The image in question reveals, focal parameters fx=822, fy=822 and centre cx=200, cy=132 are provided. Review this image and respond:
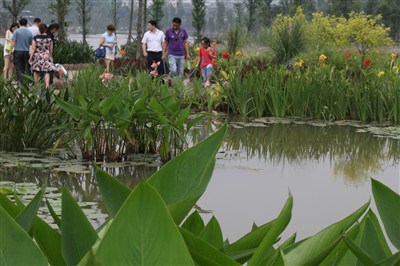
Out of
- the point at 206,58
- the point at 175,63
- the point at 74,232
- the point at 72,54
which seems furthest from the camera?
the point at 72,54

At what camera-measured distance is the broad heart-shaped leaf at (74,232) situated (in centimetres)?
112

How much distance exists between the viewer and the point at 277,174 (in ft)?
23.9

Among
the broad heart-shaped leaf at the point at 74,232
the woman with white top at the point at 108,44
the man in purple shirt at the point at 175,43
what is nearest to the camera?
the broad heart-shaped leaf at the point at 74,232

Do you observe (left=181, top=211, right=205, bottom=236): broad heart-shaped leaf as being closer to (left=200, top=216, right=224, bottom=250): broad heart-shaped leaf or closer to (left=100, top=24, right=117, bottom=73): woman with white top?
(left=200, top=216, right=224, bottom=250): broad heart-shaped leaf

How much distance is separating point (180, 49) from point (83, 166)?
7772mm

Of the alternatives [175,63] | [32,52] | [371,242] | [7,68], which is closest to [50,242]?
→ [371,242]

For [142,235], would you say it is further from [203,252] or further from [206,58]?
→ [206,58]

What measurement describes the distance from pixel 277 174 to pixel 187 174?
6.14 meters

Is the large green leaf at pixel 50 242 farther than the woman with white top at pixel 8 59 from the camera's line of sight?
No

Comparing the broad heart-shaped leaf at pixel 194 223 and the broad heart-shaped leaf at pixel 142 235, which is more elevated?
the broad heart-shaped leaf at pixel 142 235

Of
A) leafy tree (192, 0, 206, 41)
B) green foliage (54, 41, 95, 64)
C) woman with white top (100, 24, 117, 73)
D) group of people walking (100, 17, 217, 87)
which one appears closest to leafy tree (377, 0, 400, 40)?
leafy tree (192, 0, 206, 41)

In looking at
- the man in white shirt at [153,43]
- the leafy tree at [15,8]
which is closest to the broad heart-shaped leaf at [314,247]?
the man in white shirt at [153,43]

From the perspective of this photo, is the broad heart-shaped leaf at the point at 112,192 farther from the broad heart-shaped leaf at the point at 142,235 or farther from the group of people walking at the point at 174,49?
the group of people walking at the point at 174,49

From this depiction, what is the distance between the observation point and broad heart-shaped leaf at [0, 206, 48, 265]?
0.95m
